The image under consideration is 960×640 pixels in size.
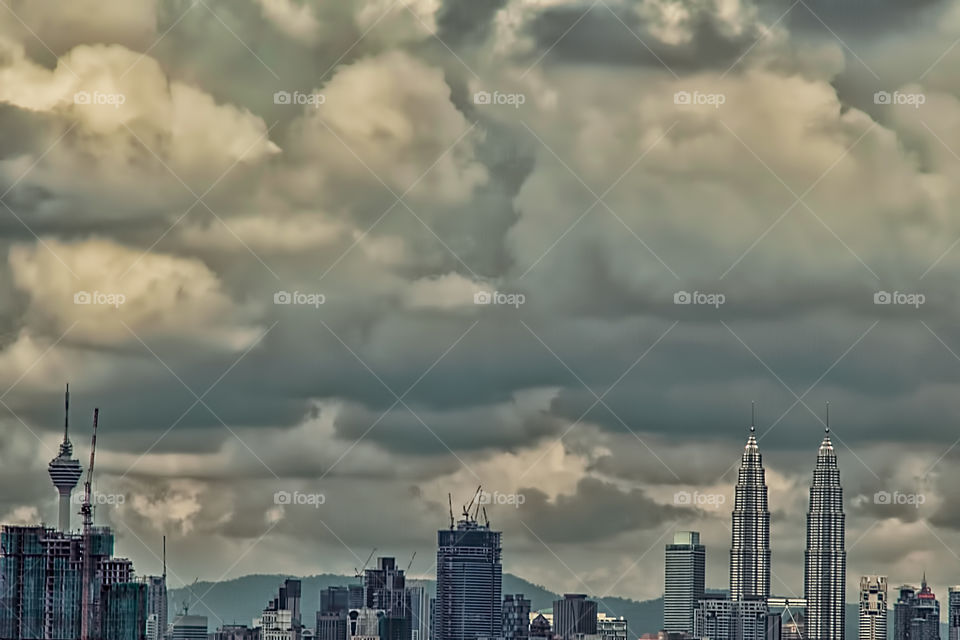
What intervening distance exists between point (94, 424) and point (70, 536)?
146 feet

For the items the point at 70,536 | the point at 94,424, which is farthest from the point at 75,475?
the point at 94,424

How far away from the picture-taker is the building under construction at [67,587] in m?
167

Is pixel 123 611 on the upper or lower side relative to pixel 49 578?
lower

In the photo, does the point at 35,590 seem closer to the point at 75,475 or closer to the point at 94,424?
the point at 75,475

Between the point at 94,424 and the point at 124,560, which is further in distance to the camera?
the point at 124,560

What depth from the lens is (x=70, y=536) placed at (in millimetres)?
171625

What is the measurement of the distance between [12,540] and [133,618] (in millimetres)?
11637

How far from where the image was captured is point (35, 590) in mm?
168250

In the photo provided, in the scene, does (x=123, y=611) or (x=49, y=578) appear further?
(x=123, y=611)

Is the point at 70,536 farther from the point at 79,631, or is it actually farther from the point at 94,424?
the point at 94,424

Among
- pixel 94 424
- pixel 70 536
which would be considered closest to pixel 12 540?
pixel 70 536

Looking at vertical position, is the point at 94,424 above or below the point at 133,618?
above

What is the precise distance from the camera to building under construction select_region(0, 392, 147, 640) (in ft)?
547

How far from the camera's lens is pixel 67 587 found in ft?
549
